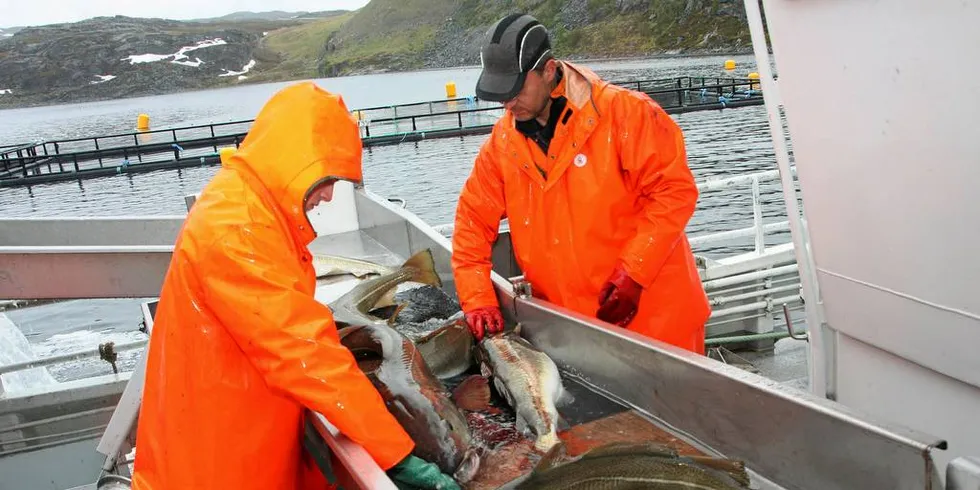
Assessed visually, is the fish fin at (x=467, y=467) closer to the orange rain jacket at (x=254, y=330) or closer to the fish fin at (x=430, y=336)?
the orange rain jacket at (x=254, y=330)

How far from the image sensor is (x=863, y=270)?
319cm

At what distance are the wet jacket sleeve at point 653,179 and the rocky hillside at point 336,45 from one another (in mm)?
101238

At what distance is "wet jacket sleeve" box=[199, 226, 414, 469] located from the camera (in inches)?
88.2

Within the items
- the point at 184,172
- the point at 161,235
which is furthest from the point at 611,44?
the point at 161,235

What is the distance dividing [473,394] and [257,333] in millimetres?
1179

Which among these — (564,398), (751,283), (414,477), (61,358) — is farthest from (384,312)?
(751,283)

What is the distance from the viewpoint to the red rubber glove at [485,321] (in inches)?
150

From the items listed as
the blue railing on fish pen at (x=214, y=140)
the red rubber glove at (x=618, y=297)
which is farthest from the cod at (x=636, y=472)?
the blue railing on fish pen at (x=214, y=140)

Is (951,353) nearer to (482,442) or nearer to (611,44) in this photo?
(482,442)

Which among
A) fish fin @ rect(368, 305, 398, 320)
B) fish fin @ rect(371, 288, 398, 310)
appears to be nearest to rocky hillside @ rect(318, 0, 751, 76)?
fish fin @ rect(371, 288, 398, 310)

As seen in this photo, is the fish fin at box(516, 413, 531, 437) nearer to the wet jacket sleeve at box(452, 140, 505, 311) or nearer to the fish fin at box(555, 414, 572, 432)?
the fish fin at box(555, 414, 572, 432)

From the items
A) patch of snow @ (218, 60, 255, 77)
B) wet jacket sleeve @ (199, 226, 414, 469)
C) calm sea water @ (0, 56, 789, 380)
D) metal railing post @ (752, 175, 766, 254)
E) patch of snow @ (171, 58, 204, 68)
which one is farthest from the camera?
patch of snow @ (218, 60, 255, 77)

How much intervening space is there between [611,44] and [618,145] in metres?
113

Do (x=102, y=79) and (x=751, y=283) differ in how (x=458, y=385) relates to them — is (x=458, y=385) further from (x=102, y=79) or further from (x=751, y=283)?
(x=102, y=79)
